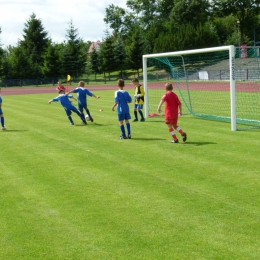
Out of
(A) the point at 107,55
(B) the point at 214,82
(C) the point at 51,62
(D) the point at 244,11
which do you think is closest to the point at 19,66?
(C) the point at 51,62

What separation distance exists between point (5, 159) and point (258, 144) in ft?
21.7

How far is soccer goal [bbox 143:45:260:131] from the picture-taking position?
56.7 feet

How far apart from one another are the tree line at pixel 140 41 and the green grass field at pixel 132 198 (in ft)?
196

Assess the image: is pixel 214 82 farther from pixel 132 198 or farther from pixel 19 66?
pixel 19 66

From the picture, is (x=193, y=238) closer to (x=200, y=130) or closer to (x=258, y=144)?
(x=258, y=144)

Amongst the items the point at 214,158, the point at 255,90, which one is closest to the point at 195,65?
the point at 255,90

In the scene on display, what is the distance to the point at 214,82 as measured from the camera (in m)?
30.6

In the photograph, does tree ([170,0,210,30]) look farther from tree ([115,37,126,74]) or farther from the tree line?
tree ([115,37,126,74])

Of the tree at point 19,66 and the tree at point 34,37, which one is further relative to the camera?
the tree at point 34,37

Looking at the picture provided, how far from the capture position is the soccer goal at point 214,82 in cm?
1728

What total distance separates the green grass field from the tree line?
196 feet

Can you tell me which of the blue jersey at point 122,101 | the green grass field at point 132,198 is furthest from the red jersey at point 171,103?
the blue jersey at point 122,101

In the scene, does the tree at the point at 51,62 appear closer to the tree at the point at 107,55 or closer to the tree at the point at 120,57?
the tree at the point at 107,55

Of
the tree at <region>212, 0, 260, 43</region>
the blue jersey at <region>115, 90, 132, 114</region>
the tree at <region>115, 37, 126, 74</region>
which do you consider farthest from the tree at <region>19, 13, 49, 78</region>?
the blue jersey at <region>115, 90, 132, 114</region>
